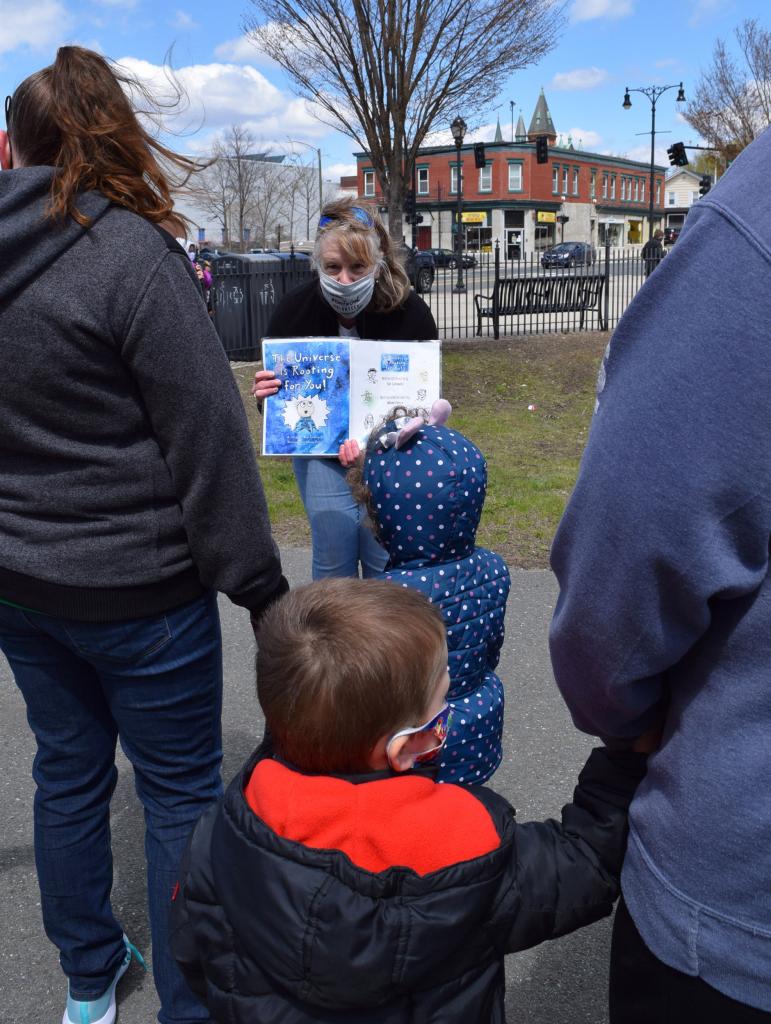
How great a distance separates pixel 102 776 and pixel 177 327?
1074 millimetres

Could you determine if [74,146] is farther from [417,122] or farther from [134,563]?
[417,122]

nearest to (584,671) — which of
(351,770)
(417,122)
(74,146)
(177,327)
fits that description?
(351,770)

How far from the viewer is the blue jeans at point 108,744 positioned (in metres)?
2.00

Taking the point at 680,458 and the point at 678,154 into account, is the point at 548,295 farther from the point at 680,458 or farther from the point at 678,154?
the point at 678,154

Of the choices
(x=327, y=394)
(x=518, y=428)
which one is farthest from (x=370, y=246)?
(x=518, y=428)

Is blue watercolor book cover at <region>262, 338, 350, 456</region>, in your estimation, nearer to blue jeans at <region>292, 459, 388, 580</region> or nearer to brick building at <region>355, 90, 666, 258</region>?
blue jeans at <region>292, 459, 388, 580</region>

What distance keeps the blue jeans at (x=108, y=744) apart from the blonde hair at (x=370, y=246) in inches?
73.7

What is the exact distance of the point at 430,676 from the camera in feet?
4.96

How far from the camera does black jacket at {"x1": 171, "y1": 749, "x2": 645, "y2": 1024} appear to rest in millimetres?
1322

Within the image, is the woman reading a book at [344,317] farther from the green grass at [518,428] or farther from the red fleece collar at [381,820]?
the red fleece collar at [381,820]

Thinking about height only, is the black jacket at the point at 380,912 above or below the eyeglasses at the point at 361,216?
below

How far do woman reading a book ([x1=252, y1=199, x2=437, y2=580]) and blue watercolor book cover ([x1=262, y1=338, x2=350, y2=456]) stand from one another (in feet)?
0.20

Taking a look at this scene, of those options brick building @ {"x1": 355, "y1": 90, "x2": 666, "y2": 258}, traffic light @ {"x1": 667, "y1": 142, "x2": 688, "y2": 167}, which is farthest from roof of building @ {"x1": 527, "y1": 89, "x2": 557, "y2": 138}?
traffic light @ {"x1": 667, "y1": 142, "x2": 688, "y2": 167}

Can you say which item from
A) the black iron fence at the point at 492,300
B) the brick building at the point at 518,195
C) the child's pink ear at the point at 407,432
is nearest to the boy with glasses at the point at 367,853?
the child's pink ear at the point at 407,432
